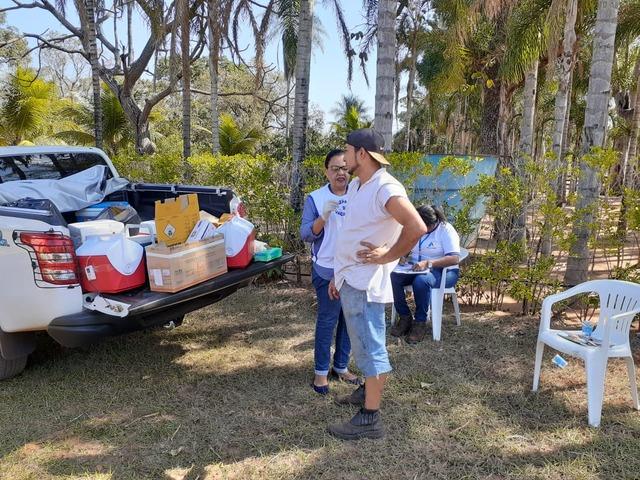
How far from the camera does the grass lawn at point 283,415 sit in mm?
2754

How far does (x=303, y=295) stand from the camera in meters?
5.96

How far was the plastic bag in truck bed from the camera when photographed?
4.05 metres

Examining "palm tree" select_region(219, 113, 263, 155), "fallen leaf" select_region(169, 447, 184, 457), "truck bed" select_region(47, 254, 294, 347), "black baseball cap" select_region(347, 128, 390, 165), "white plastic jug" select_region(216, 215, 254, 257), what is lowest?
"fallen leaf" select_region(169, 447, 184, 457)

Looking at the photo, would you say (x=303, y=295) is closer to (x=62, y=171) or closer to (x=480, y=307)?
(x=480, y=307)

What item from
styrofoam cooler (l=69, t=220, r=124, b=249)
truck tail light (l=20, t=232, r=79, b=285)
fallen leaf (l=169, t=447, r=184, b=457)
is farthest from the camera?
styrofoam cooler (l=69, t=220, r=124, b=249)

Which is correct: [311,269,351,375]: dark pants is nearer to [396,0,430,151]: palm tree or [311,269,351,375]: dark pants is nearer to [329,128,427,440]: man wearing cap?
[329,128,427,440]: man wearing cap

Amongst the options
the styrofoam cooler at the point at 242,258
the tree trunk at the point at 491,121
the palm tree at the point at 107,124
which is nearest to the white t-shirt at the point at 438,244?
the styrofoam cooler at the point at 242,258

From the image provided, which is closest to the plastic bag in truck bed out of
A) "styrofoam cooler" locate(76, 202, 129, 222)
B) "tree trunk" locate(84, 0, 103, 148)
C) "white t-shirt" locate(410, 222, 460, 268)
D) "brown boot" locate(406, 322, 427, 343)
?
"styrofoam cooler" locate(76, 202, 129, 222)

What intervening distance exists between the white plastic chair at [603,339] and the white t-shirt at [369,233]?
4.67 ft

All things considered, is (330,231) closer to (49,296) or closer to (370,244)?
(370,244)

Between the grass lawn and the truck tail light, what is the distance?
38.6 inches

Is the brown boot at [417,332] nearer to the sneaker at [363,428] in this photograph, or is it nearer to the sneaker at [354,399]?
the sneaker at [354,399]

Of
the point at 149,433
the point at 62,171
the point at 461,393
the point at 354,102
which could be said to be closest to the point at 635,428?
the point at 461,393

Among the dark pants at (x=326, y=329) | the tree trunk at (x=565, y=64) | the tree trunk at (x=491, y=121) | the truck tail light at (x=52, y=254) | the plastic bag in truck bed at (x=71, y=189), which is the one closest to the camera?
the truck tail light at (x=52, y=254)
